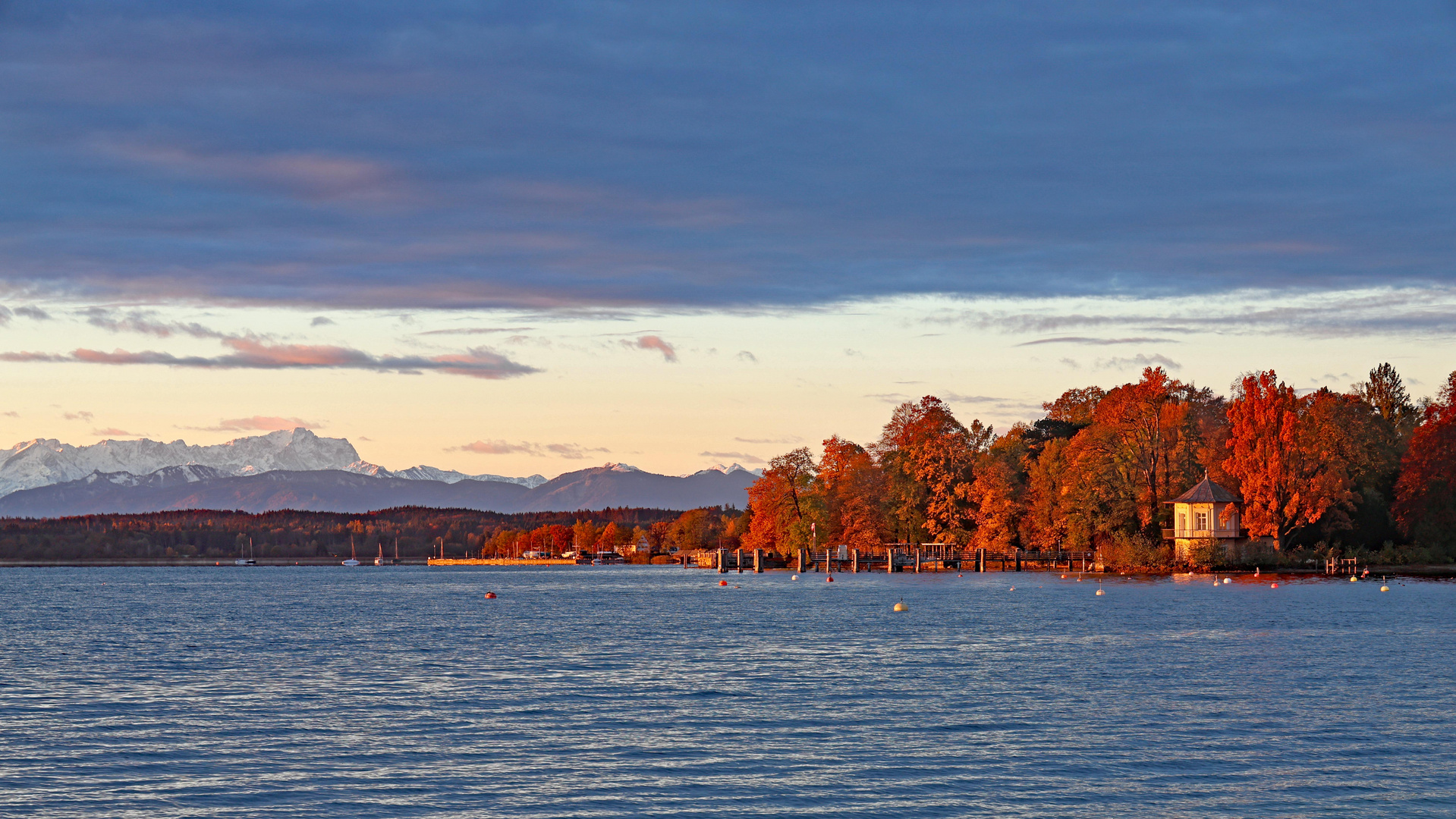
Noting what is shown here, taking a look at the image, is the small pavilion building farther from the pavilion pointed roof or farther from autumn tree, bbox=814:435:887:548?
autumn tree, bbox=814:435:887:548

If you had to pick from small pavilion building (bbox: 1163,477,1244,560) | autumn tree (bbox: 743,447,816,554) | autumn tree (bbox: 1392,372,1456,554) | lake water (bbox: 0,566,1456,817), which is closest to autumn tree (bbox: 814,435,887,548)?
autumn tree (bbox: 743,447,816,554)

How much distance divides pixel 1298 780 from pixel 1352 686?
56.0 ft

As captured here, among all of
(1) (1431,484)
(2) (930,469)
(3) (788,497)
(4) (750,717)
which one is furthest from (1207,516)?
(4) (750,717)

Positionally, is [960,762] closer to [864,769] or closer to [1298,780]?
[864,769]

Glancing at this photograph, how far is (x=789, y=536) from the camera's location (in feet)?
564

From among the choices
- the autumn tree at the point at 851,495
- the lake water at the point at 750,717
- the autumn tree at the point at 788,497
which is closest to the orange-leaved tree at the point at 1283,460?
the lake water at the point at 750,717

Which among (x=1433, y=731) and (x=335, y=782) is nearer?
(x=335, y=782)

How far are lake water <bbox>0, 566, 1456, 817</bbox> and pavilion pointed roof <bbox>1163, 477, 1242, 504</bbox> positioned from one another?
3734 centimetres

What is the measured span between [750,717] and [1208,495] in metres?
88.9

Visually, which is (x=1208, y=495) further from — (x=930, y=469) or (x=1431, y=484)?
(x=930, y=469)

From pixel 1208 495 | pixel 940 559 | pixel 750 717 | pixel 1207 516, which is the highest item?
pixel 1208 495

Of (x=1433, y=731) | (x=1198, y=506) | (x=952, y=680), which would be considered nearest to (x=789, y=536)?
(x=1198, y=506)

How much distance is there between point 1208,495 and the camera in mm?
117438

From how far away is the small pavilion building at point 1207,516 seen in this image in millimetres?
117688
